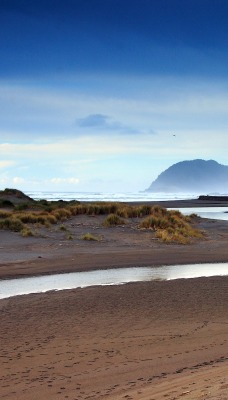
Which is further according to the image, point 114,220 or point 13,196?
point 13,196

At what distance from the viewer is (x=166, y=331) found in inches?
410

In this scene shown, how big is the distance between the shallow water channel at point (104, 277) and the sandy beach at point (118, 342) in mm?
969

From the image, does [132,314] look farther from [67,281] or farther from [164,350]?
[67,281]

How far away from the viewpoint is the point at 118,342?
959 cm

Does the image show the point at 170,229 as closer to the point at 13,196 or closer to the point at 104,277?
the point at 104,277

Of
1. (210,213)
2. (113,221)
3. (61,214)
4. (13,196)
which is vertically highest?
(13,196)

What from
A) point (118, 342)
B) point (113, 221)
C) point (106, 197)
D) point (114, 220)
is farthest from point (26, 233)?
point (106, 197)

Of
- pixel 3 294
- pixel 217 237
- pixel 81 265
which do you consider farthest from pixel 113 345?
pixel 217 237

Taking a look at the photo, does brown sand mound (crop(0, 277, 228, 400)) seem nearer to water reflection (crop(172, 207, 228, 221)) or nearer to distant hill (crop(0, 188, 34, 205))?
water reflection (crop(172, 207, 228, 221))

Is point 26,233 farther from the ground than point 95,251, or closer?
farther from the ground

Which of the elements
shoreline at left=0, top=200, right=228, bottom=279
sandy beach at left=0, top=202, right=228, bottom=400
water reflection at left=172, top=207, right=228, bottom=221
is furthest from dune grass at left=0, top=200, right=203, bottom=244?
sandy beach at left=0, top=202, right=228, bottom=400

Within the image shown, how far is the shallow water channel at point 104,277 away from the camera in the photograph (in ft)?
50.9

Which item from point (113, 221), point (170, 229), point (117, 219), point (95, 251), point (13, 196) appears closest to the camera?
point (95, 251)

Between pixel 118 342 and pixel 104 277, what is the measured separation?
26.4 feet
